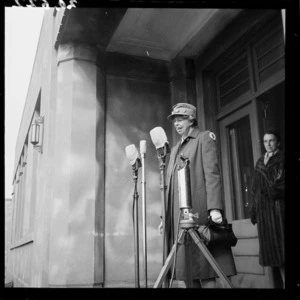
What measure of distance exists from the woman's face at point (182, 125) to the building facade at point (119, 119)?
0.18 ft

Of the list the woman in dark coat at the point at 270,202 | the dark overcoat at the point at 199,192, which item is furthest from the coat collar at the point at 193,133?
the woman in dark coat at the point at 270,202

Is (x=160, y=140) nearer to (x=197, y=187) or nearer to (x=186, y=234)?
(x=197, y=187)

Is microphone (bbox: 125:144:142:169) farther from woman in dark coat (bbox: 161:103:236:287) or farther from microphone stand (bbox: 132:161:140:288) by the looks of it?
woman in dark coat (bbox: 161:103:236:287)

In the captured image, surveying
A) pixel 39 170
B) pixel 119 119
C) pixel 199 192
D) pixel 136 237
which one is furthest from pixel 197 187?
pixel 39 170

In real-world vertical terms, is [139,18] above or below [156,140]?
above

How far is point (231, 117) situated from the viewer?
91.0 inches

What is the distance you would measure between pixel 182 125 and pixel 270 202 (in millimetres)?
624

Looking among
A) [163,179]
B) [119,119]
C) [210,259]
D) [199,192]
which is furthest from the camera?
[119,119]

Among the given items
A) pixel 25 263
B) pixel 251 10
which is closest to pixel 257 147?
pixel 251 10

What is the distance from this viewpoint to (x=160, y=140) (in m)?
2.33

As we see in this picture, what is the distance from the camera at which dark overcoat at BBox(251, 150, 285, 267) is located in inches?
80.1

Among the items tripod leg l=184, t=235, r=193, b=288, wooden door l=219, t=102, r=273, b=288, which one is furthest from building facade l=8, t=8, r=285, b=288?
tripod leg l=184, t=235, r=193, b=288
